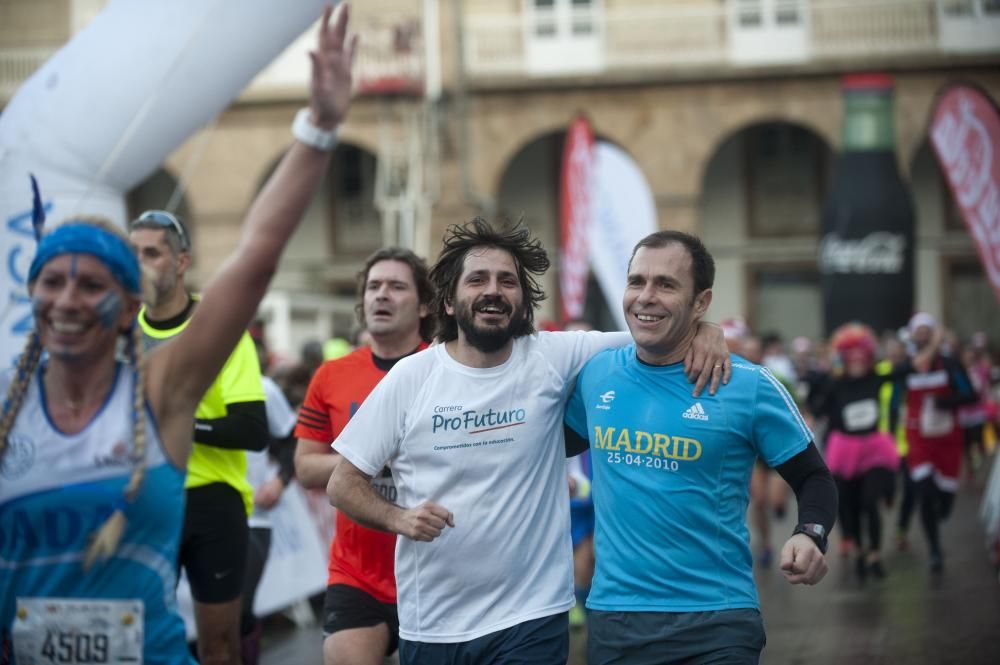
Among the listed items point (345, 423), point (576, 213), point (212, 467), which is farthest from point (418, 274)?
point (576, 213)

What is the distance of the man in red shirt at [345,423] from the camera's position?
4801 mm

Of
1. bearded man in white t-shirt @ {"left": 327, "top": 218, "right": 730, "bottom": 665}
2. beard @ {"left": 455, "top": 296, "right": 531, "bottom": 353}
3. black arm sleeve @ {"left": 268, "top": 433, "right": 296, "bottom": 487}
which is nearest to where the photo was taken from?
bearded man in white t-shirt @ {"left": 327, "top": 218, "right": 730, "bottom": 665}

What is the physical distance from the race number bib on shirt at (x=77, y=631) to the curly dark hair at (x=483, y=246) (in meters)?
1.91

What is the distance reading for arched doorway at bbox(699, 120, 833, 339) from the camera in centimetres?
2942

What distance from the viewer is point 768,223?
2978 centimetres

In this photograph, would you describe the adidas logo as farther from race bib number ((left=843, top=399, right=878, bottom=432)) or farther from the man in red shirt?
race bib number ((left=843, top=399, right=878, bottom=432))

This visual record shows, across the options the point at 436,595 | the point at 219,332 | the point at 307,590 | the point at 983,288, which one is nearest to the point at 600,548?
the point at 436,595

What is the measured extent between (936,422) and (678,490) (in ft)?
31.0

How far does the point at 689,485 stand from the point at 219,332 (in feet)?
5.55

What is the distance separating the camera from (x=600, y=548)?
4.14 metres

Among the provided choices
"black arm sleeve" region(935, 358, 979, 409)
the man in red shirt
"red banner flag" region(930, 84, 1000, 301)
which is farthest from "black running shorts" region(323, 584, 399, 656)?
"black arm sleeve" region(935, 358, 979, 409)

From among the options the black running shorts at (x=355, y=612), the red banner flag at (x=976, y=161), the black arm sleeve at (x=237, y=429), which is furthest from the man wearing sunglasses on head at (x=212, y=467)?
the red banner flag at (x=976, y=161)

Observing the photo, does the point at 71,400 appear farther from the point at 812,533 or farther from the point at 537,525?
the point at 812,533

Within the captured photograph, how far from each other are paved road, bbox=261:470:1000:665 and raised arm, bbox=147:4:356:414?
219 inches
